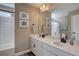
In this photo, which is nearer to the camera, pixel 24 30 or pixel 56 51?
pixel 56 51

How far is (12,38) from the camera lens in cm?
177

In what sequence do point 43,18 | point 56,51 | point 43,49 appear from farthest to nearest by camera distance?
point 43,18, point 43,49, point 56,51

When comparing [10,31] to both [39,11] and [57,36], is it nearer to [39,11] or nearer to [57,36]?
[39,11]

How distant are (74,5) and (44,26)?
2.79 feet

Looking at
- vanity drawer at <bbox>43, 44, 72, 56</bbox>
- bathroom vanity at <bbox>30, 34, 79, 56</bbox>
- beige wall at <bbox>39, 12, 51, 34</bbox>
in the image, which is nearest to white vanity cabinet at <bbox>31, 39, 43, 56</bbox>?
bathroom vanity at <bbox>30, 34, 79, 56</bbox>

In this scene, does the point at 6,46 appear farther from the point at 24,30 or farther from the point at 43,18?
the point at 43,18

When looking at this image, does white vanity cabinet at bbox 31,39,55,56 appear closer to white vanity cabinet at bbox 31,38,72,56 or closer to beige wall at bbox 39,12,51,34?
white vanity cabinet at bbox 31,38,72,56

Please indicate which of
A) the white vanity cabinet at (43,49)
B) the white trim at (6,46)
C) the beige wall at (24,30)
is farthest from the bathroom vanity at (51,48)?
the white trim at (6,46)

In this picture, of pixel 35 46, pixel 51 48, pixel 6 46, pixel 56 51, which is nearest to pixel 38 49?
pixel 35 46

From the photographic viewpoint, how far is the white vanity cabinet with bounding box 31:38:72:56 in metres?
1.45

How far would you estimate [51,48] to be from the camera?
1572 millimetres

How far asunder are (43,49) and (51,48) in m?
0.21

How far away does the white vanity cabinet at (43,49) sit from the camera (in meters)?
1.45

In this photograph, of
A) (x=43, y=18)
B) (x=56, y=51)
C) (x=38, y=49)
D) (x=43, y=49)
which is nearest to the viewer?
(x=56, y=51)
